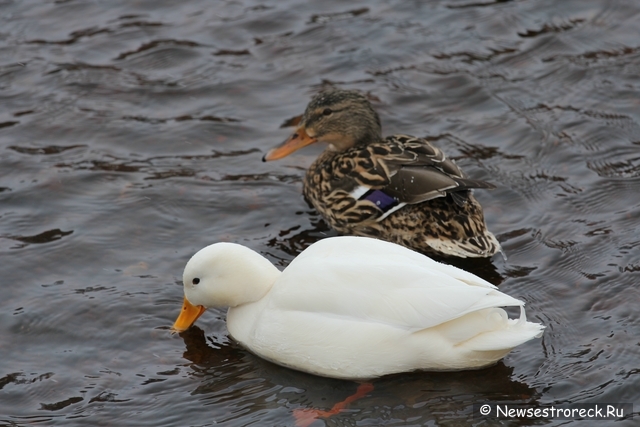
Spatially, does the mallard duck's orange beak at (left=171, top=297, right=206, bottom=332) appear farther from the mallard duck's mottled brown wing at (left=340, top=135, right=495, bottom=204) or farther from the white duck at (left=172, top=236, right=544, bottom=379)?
the mallard duck's mottled brown wing at (left=340, top=135, right=495, bottom=204)

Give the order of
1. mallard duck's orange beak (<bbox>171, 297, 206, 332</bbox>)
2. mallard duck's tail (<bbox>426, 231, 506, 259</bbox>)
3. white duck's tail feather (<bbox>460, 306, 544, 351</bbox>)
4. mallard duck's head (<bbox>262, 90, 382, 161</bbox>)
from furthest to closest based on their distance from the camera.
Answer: mallard duck's head (<bbox>262, 90, 382, 161</bbox>)
mallard duck's tail (<bbox>426, 231, 506, 259</bbox>)
mallard duck's orange beak (<bbox>171, 297, 206, 332</bbox>)
white duck's tail feather (<bbox>460, 306, 544, 351</bbox>)

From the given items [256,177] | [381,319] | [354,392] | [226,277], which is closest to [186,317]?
[226,277]

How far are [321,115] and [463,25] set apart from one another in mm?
2944

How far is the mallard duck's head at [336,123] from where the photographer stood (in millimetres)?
8273

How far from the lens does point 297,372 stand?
5887 mm

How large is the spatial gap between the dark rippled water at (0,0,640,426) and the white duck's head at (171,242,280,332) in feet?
1.18

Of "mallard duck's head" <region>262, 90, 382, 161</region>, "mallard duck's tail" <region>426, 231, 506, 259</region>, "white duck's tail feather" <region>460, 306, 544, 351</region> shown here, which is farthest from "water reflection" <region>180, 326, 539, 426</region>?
"mallard duck's head" <region>262, 90, 382, 161</region>

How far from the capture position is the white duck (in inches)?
217

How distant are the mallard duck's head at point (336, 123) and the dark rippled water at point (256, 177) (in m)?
0.38

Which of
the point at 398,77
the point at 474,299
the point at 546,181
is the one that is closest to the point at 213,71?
the point at 398,77

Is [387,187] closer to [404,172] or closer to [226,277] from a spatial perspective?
[404,172]

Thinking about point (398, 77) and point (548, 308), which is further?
point (398, 77)

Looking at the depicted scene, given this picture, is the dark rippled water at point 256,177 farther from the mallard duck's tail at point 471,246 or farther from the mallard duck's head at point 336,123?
the mallard duck's head at point 336,123

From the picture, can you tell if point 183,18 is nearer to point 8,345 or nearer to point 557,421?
point 8,345
